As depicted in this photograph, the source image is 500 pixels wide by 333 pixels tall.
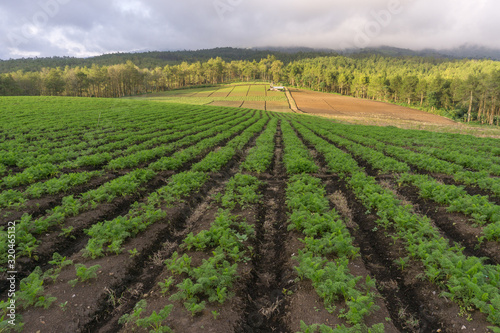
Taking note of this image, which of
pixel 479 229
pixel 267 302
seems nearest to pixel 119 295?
pixel 267 302

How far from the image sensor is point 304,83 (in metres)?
151

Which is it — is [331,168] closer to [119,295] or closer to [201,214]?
[201,214]

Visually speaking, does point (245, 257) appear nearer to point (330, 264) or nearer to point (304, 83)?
point (330, 264)

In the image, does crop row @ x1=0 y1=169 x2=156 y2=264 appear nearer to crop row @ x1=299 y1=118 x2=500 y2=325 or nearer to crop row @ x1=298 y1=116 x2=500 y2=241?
crop row @ x1=299 y1=118 x2=500 y2=325

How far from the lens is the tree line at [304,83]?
68250mm

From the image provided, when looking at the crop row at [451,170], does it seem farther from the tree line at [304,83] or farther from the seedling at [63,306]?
the tree line at [304,83]

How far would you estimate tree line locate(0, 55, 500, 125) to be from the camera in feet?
224

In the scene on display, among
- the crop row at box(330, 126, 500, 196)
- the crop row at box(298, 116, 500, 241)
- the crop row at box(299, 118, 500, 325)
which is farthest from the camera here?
the crop row at box(330, 126, 500, 196)

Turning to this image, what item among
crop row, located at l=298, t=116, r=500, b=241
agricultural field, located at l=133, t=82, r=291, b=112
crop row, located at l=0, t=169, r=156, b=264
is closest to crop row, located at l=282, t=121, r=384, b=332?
crop row, located at l=298, t=116, r=500, b=241

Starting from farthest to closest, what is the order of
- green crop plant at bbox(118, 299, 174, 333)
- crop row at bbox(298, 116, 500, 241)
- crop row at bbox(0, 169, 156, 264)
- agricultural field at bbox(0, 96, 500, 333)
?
crop row at bbox(298, 116, 500, 241) → crop row at bbox(0, 169, 156, 264) → agricultural field at bbox(0, 96, 500, 333) → green crop plant at bbox(118, 299, 174, 333)

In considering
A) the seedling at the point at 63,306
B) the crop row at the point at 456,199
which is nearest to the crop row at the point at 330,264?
the crop row at the point at 456,199

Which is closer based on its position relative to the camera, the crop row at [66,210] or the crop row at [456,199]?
the crop row at [66,210]

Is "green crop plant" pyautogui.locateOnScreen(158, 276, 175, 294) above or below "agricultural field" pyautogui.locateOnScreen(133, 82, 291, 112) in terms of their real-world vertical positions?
below

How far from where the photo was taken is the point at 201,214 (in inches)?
354
